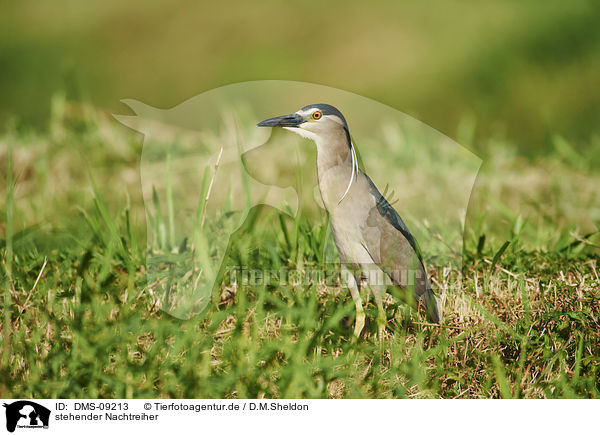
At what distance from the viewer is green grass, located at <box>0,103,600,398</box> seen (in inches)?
69.4

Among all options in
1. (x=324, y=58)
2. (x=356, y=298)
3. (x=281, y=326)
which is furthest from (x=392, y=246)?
(x=324, y=58)

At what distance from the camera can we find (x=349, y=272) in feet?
6.68

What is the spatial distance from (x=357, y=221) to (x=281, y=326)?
445 millimetres

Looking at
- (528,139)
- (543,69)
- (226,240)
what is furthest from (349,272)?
(543,69)

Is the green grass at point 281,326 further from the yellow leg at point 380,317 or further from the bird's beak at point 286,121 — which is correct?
the bird's beak at point 286,121

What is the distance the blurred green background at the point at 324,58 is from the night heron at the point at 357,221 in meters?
1.78

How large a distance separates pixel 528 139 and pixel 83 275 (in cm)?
304

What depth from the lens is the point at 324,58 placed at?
394cm

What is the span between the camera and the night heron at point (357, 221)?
1.90 meters

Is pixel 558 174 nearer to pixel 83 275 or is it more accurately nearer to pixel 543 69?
pixel 543 69

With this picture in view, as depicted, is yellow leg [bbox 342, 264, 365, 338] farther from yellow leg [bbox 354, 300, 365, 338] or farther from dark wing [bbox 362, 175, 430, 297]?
dark wing [bbox 362, 175, 430, 297]
